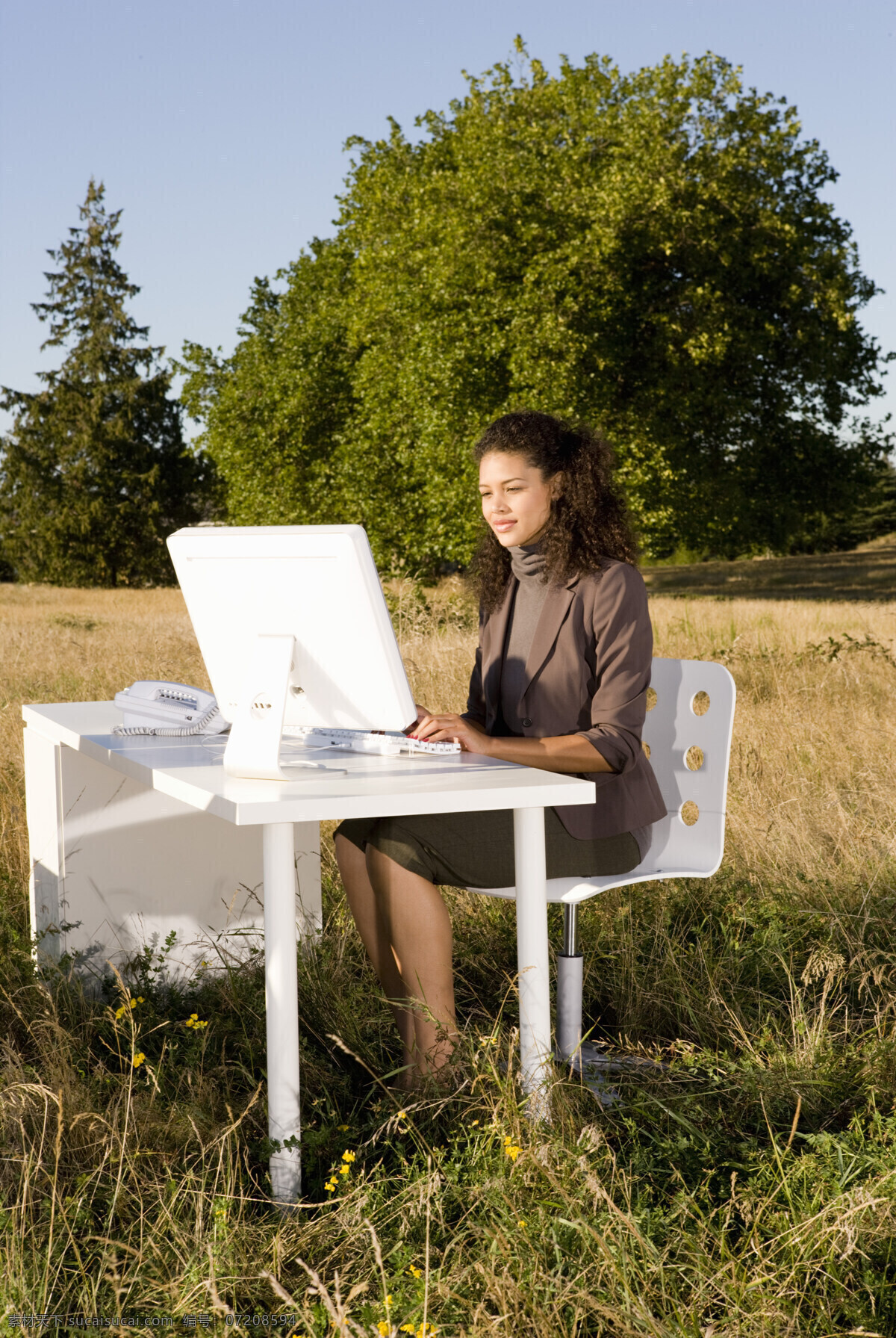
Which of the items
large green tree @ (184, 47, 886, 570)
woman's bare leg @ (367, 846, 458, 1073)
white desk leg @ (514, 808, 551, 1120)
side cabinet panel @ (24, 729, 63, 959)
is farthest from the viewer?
large green tree @ (184, 47, 886, 570)

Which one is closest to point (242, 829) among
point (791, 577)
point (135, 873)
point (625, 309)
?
point (135, 873)

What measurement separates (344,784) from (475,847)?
0.51 m

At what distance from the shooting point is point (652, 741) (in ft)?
9.91

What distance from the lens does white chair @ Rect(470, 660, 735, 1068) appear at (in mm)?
2684

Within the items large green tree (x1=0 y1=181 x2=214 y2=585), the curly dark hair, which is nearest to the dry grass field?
the curly dark hair

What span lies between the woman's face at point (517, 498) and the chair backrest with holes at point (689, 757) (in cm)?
47

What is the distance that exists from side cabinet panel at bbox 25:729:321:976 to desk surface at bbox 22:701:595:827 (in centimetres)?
53

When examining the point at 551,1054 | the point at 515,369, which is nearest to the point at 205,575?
the point at 551,1054

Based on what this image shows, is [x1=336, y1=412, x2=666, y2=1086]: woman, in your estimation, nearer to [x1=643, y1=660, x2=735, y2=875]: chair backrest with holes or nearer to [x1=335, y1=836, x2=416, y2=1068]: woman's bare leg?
[x1=335, y1=836, x2=416, y2=1068]: woman's bare leg

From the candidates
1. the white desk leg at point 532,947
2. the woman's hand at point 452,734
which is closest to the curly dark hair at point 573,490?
the woman's hand at point 452,734

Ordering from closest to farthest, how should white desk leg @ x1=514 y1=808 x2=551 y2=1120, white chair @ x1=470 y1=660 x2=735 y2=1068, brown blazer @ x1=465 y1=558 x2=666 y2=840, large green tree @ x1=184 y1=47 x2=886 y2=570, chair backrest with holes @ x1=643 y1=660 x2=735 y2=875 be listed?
1. white desk leg @ x1=514 y1=808 x2=551 y2=1120
2. brown blazer @ x1=465 y1=558 x2=666 y2=840
3. white chair @ x1=470 y1=660 x2=735 y2=1068
4. chair backrest with holes @ x1=643 y1=660 x2=735 y2=875
5. large green tree @ x1=184 y1=47 x2=886 y2=570

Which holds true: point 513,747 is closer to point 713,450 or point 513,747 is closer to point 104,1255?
point 104,1255

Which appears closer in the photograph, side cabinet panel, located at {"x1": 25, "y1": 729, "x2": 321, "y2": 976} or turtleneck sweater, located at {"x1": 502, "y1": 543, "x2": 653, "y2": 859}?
turtleneck sweater, located at {"x1": 502, "y1": 543, "x2": 653, "y2": 859}

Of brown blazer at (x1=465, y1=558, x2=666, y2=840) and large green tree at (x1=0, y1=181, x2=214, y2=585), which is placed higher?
large green tree at (x1=0, y1=181, x2=214, y2=585)
